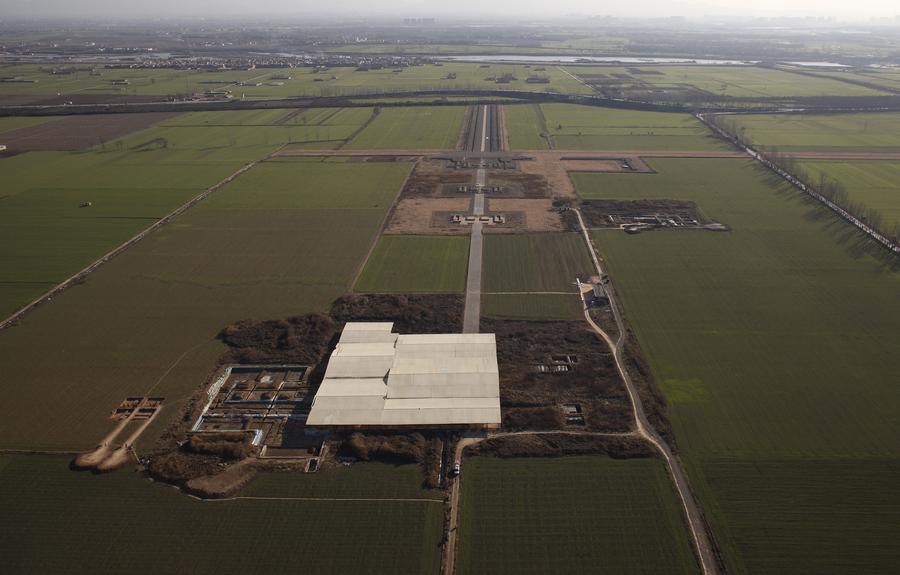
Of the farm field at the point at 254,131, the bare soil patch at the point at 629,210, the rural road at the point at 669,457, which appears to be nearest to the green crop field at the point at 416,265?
the rural road at the point at 669,457

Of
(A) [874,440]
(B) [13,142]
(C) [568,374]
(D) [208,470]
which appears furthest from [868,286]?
(B) [13,142]

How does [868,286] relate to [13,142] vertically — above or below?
below

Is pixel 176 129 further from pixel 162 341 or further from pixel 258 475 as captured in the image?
pixel 258 475

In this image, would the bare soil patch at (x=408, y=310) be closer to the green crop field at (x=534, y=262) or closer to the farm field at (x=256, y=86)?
the green crop field at (x=534, y=262)

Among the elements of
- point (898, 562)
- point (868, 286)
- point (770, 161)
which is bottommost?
point (898, 562)

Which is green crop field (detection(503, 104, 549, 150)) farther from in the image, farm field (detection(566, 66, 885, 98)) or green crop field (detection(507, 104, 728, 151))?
farm field (detection(566, 66, 885, 98))

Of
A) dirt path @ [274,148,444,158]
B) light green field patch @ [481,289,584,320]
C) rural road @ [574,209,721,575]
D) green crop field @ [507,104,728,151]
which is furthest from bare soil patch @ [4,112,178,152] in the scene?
rural road @ [574,209,721,575]

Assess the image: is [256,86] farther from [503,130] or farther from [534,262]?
[534,262]
